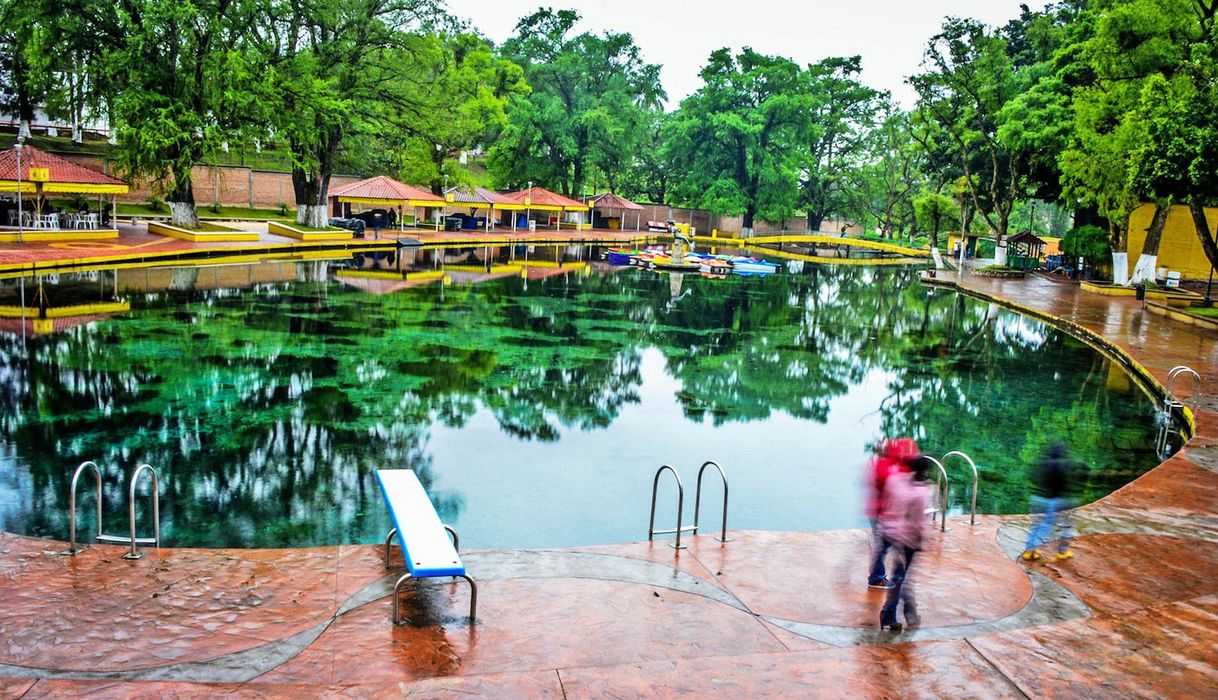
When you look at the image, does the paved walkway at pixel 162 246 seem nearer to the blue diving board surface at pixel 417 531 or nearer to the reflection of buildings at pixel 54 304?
the reflection of buildings at pixel 54 304

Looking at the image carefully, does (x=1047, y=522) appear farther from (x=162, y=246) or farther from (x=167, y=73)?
(x=167, y=73)

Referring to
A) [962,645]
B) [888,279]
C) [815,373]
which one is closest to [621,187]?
[888,279]

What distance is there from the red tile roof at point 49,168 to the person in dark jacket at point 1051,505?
30.4m

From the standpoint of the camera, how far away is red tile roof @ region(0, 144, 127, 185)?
27938mm

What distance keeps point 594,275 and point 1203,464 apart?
26499 mm

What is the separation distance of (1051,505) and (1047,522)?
0.20m

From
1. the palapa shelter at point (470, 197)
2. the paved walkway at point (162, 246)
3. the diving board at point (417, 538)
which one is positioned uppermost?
the palapa shelter at point (470, 197)

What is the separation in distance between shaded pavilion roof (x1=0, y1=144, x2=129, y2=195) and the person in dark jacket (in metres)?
30.3

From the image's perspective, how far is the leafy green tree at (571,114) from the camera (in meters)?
56.7

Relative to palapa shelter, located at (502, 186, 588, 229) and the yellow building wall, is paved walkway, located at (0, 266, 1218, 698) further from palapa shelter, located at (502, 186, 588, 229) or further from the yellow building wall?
palapa shelter, located at (502, 186, 588, 229)

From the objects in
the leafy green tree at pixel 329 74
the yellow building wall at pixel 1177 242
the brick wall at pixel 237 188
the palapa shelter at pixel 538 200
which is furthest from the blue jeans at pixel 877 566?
the palapa shelter at pixel 538 200

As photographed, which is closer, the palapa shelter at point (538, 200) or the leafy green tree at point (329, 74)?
the leafy green tree at point (329, 74)

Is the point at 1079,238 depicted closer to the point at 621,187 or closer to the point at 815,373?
the point at 815,373

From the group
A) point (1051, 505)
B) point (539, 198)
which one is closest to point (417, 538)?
point (1051, 505)
